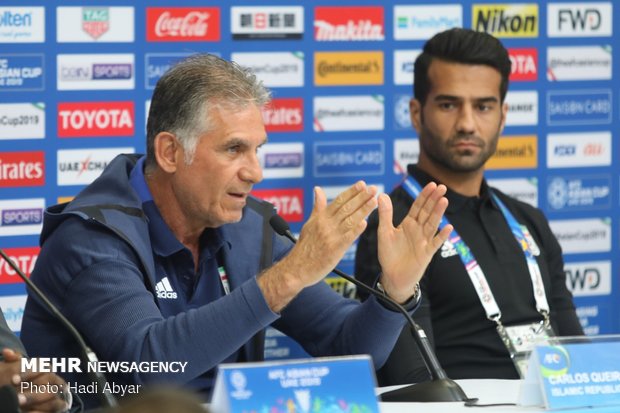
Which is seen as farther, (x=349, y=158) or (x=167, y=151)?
(x=349, y=158)

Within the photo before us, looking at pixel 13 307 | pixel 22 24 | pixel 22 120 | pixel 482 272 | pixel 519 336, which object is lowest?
pixel 519 336

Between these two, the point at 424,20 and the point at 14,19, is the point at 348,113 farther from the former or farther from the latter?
the point at 14,19

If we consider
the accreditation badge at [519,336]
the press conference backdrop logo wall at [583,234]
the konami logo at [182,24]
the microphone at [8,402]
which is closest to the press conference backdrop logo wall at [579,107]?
the press conference backdrop logo wall at [583,234]

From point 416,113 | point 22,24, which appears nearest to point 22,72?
point 22,24

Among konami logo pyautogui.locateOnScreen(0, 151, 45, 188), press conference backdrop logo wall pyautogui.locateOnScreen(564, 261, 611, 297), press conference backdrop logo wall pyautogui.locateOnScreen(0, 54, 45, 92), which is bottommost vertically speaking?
press conference backdrop logo wall pyautogui.locateOnScreen(564, 261, 611, 297)

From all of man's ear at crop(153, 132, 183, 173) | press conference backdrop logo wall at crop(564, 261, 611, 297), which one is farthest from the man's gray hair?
press conference backdrop logo wall at crop(564, 261, 611, 297)

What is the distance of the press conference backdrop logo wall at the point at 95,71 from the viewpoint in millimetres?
3689

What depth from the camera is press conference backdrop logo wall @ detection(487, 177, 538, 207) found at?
4.38 metres

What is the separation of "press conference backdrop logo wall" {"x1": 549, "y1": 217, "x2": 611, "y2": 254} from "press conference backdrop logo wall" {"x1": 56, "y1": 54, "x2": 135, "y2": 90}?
5.86ft

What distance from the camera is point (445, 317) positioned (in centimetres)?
367

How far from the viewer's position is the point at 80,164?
374 cm

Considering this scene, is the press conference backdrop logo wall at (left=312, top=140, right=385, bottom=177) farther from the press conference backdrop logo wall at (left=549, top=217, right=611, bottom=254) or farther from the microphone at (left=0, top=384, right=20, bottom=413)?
the microphone at (left=0, top=384, right=20, bottom=413)

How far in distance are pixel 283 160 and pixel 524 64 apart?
1081 millimetres

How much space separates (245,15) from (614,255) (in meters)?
1.81
